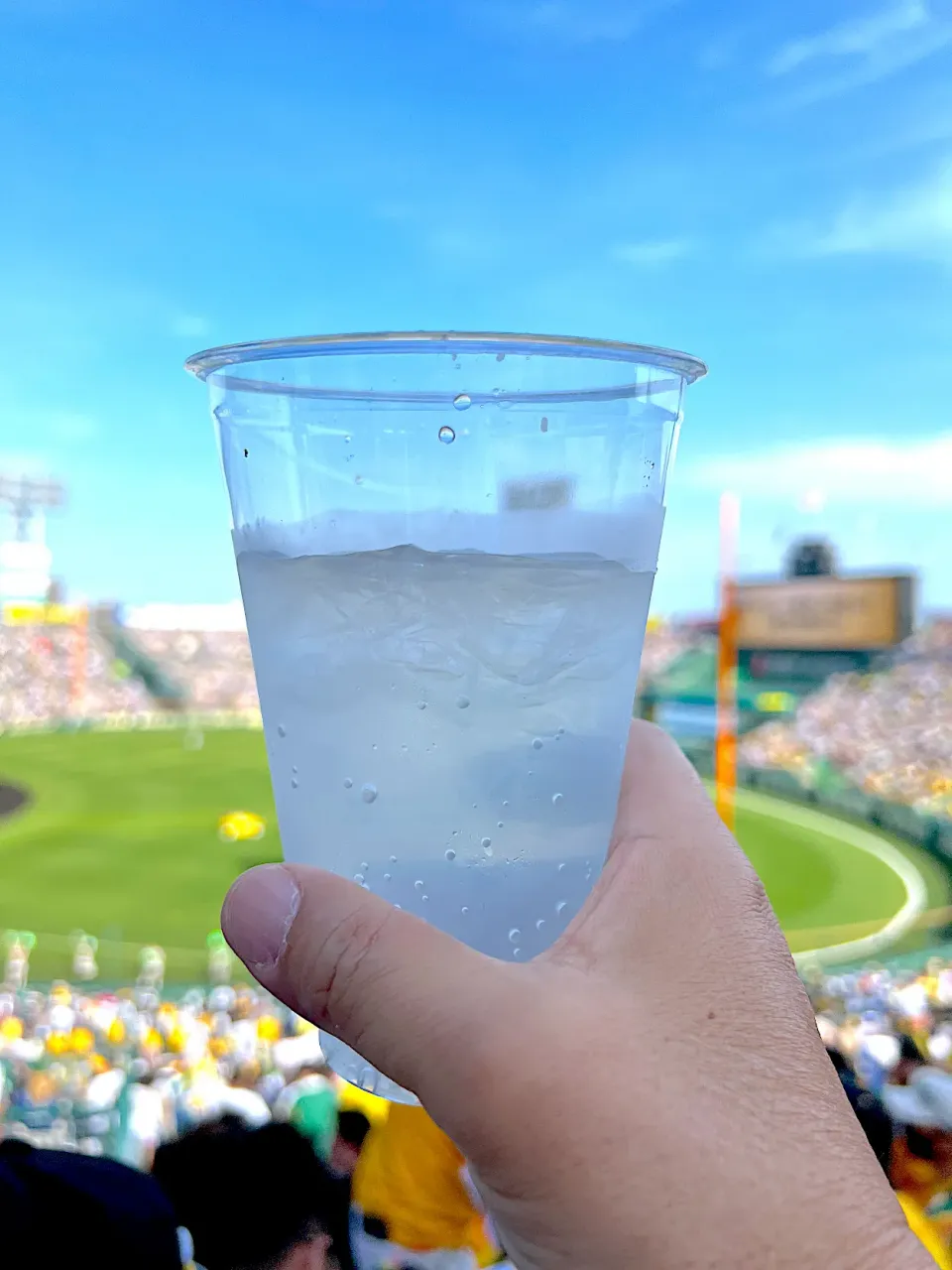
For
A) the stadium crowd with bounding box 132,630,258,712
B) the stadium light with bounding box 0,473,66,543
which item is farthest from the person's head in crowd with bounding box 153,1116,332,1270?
the stadium light with bounding box 0,473,66,543

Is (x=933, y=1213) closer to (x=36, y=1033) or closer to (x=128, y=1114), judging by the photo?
(x=128, y=1114)

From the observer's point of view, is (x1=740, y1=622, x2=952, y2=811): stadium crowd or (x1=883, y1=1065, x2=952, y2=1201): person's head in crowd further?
(x1=740, y1=622, x2=952, y2=811): stadium crowd

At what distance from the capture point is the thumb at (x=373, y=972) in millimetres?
1067

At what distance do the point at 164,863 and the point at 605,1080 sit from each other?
16580 millimetres

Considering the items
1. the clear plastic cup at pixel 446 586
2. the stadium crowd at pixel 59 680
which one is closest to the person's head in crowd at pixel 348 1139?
the clear plastic cup at pixel 446 586

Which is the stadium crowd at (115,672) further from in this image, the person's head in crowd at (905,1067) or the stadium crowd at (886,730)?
→ the person's head in crowd at (905,1067)

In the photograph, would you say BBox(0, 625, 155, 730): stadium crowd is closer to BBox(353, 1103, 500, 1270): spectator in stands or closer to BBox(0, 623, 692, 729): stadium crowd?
Answer: BBox(0, 623, 692, 729): stadium crowd

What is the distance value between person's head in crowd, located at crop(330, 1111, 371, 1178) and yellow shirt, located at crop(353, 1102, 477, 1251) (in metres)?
0.76

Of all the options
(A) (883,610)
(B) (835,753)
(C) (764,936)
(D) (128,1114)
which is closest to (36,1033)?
(D) (128,1114)

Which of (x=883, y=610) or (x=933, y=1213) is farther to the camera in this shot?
(x=883, y=610)

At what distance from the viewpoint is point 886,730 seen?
26469 millimetres

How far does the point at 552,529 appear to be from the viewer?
1.15m

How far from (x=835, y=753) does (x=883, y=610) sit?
416cm

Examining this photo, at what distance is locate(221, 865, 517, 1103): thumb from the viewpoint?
1.07 meters
